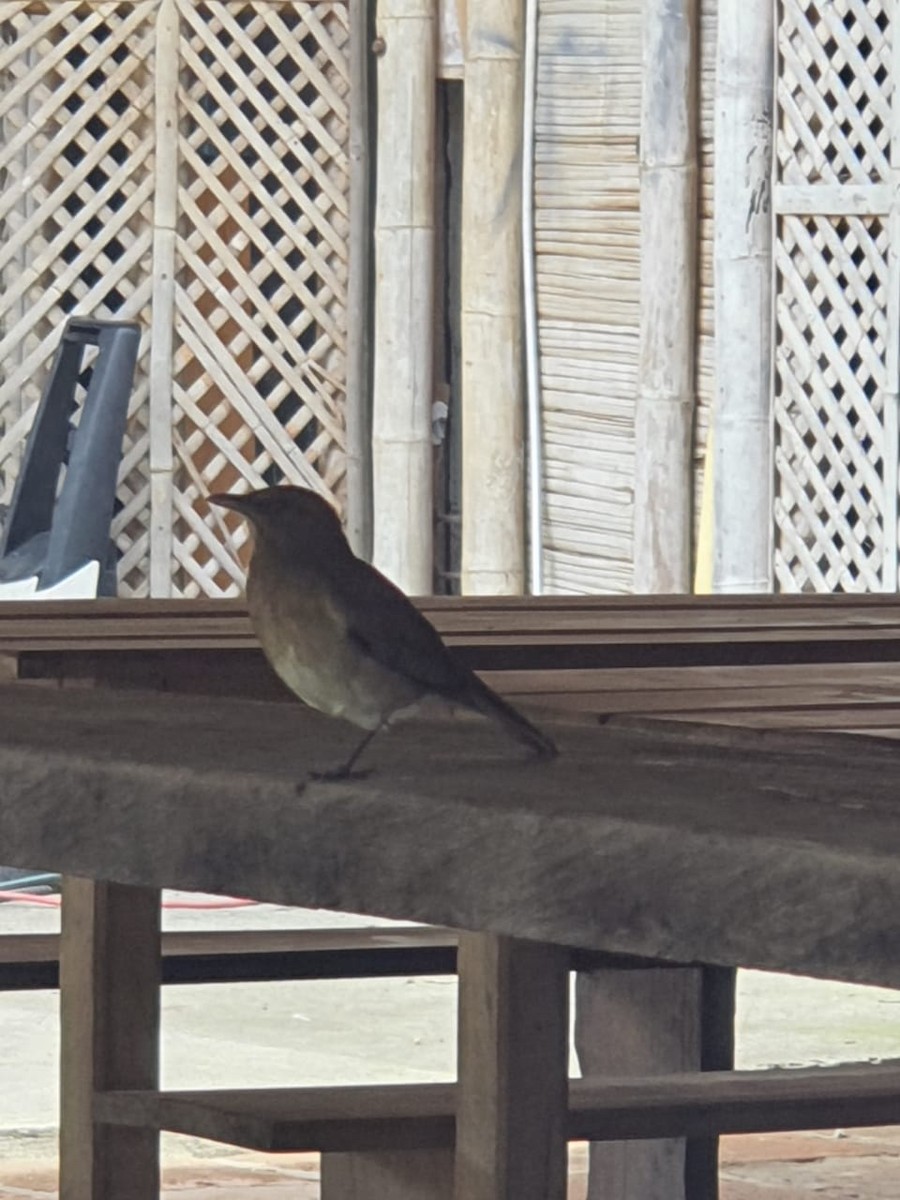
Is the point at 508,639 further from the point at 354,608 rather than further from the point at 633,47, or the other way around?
the point at 633,47

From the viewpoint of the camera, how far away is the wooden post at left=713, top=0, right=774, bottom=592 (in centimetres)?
711

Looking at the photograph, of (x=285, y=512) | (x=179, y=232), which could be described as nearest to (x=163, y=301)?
(x=179, y=232)

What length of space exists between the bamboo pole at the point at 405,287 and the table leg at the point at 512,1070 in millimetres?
5468

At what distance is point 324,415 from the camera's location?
327 inches

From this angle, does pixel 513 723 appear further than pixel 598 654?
No

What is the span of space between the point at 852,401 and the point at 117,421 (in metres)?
2.16

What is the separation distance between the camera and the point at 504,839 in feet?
4.75

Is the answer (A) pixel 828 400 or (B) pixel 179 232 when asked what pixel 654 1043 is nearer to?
(A) pixel 828 400

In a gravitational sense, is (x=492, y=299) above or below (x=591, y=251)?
below

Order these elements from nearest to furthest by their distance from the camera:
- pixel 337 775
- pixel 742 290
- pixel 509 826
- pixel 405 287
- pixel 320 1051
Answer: pixel 509 826 < pixel 337 775 < pixel 320 1051 < pixel 742 290 < pixel 405 287

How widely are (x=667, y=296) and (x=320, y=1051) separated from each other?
266cm

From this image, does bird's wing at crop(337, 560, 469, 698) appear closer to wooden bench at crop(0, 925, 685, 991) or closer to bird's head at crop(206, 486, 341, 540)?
bird's head at crop(206, 486, 341, 540)

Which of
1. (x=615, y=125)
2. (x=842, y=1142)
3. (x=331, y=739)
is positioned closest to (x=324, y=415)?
(x=615, y=125)

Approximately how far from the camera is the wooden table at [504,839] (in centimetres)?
133
